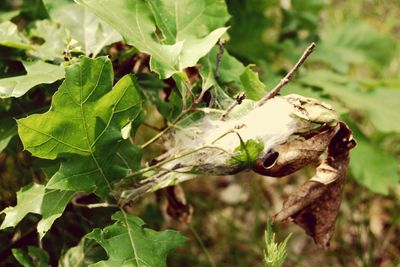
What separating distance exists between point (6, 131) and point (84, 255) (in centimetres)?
40

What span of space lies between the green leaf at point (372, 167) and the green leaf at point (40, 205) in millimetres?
1079

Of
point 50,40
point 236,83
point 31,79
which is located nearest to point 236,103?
point 236,83

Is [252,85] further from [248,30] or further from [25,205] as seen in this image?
[248,30]

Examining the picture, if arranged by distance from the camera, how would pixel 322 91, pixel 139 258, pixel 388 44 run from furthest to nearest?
1. pixel 388 44
2. pixel 322 91
3. pixel 139 258

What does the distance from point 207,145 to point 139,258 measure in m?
0.31

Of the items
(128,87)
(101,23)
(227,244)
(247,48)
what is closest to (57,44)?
(101,23)

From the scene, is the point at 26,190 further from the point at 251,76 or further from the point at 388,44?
the point at 388,44

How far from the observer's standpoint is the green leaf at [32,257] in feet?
4.01

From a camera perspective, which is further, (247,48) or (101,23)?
(247,48)

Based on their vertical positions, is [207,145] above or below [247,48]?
above

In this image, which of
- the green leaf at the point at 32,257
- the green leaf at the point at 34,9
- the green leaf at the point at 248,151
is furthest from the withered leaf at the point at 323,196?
the green leaf at the point at 34,9

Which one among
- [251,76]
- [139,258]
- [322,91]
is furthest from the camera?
[322,91]

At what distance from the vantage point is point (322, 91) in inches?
69.2

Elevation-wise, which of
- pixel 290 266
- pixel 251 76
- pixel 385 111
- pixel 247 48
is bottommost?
pixel 290 266
